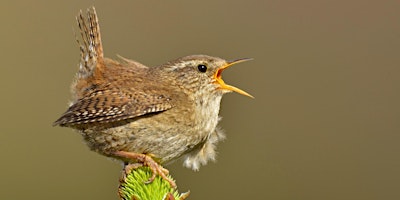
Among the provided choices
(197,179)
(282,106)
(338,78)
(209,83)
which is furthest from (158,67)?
(338,78)

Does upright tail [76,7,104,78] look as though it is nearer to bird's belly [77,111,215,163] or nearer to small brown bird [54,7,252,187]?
small brown bird [54,7,252,187]

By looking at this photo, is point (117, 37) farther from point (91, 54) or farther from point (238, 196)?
point (91, 54)

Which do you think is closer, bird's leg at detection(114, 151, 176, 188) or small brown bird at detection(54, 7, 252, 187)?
bird's leg at detection(114, 151, 176, 188)

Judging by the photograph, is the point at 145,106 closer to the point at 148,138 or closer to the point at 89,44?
the point at 148,138

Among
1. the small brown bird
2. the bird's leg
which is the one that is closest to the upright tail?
the small brown bird

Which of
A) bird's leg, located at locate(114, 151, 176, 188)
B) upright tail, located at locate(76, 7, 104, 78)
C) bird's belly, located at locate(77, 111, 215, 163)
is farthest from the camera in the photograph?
upright tail, located at locate(76, 7, 104, 78)

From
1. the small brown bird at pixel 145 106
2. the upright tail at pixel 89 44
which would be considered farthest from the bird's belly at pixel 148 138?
the upright tail at pixel 89 44

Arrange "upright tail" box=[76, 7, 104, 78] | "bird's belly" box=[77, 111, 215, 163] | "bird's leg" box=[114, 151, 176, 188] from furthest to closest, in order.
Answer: "upright tail" box=[76, 7, 104, 78]
"bird's belly" box=[77, 111, 215, 163]
"bird's leg" box=[114, 151, 176, 188]

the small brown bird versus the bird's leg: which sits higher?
the small brown bird
